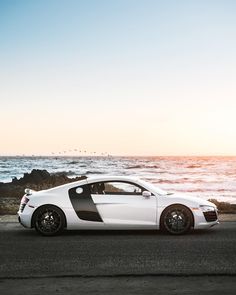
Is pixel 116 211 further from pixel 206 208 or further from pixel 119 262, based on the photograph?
pixel 119 262

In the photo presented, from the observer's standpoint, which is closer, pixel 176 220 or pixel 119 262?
pixel 119 262

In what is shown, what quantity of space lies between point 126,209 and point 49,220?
1.77m

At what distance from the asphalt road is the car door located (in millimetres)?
Answer: 302

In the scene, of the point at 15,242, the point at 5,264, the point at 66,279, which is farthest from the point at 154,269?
the point at 15,242

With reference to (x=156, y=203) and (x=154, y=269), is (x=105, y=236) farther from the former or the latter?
(x=154, y=269)

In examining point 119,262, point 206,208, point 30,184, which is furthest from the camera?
point 30,184

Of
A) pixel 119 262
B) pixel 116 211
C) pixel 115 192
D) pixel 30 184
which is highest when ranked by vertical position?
pixel 115 192

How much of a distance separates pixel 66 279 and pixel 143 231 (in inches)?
220

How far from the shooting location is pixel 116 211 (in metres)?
11.5

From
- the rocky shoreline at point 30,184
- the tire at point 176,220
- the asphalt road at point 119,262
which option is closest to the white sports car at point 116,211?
the tire at point 176,220

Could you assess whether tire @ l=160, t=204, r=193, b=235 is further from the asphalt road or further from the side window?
the side window

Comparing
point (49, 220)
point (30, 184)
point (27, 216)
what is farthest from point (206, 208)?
point (30, 184)

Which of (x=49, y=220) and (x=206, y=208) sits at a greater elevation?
(x=206, y=208)

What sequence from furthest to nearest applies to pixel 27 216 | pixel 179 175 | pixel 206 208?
pixel 179 175 < pixel 206 208 < pixel 27 216
